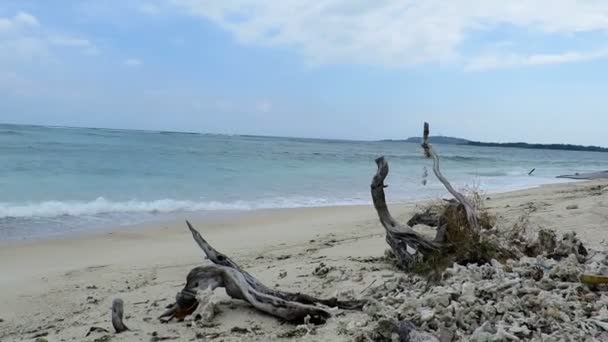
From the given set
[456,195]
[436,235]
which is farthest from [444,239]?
[456,195]

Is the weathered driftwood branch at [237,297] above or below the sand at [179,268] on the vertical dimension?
above

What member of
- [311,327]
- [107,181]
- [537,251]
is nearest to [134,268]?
[311,327]

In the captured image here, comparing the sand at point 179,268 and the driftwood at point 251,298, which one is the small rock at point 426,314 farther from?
the driftwood at point 251,298

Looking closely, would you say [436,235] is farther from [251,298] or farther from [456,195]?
[251,298]

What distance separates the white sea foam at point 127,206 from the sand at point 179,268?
2079mm

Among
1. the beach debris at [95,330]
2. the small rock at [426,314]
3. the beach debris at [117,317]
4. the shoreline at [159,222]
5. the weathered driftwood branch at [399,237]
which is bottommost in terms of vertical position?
the shoreline at [159,222]

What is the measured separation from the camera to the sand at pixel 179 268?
155 inches

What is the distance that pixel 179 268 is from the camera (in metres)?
6.51

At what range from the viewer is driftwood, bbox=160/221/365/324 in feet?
12.6

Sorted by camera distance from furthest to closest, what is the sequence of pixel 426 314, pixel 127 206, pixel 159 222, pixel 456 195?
pixel 127 206, pixel 159 222, pixel 456 195, pixel 426 314

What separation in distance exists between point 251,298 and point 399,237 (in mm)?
1932

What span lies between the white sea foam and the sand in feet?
6.82

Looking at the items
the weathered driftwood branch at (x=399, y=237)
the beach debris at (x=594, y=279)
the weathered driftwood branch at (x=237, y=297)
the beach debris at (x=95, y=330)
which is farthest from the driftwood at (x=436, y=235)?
the beach debris at (x=95, y=330)

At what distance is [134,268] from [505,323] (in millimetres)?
4839
